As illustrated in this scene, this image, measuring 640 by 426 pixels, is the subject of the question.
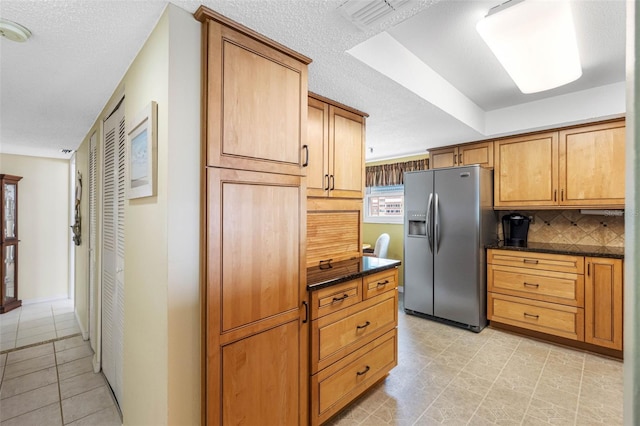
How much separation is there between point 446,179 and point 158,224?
3157mm

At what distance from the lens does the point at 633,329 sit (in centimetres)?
28

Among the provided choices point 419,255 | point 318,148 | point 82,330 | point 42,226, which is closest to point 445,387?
point 419,255

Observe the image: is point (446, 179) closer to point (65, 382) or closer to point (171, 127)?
point (171, 127)

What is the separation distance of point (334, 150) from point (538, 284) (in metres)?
2.61

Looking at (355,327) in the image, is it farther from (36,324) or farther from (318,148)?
(36,324)

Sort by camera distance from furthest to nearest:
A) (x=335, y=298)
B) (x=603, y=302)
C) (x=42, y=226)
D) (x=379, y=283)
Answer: (x=42, y=226) → (x=603, y=302) → (x=379, y=283) → (x=335, y=298)

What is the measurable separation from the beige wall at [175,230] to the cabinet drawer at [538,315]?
327cm

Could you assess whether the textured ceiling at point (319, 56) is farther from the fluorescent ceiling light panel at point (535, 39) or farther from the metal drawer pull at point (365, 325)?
the metal drawer pull at point (365, 325)

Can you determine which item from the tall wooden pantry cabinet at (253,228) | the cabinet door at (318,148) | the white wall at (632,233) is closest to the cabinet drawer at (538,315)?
the cabinet door at (318,148)

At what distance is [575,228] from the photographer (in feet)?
11.0

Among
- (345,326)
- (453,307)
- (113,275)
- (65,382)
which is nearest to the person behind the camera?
(345,326)

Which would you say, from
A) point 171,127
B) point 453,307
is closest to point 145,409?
point 171,127

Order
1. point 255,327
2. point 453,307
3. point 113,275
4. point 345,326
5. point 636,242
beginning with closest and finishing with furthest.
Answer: point 636,242
point 255,327
point 345,326
point 113,275
point 453,307

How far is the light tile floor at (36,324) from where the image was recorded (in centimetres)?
327
